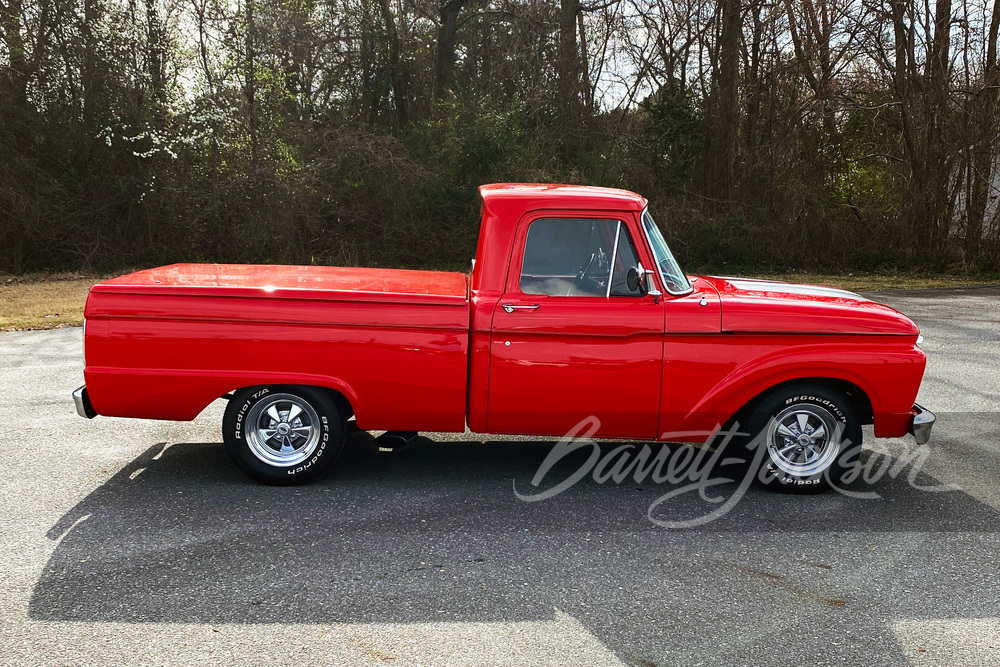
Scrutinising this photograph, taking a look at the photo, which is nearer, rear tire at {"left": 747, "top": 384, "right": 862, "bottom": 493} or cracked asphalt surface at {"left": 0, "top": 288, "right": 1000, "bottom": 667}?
cracked asphalt surface at {"left": 0, "top": 288, "right": 1000, "bottom": 667}

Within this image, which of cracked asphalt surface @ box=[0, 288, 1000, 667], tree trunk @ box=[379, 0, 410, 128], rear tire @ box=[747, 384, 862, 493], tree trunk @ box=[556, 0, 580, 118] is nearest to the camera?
cracked asphalt surface @ box=[0, 288, 1000, 667]

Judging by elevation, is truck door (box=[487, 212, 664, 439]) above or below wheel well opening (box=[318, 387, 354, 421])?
above

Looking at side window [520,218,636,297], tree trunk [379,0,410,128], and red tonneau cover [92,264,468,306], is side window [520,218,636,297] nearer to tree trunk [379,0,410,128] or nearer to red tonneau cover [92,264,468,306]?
red tonneau cover [92,264,468,306]

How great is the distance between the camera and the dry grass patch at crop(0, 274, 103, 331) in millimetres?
12438

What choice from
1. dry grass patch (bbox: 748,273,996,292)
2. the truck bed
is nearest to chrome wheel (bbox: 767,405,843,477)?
the truck bed

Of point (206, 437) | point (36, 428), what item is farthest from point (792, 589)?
point (36, 428)

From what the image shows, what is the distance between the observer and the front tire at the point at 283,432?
521cm

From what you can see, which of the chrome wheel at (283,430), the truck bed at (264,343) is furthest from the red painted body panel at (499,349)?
the chrome wheel at (283,430)

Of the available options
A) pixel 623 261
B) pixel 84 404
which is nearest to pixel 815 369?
pixel 623 261

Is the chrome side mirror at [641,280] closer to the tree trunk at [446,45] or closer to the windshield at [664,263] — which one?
the windshield at [664,263]

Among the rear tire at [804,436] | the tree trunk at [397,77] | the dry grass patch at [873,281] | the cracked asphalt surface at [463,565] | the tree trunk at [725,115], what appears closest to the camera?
the cracked asphalt surface at [463,565]

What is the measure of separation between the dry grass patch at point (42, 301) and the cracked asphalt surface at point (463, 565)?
6879 millimetres

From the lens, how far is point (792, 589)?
414 centimetres

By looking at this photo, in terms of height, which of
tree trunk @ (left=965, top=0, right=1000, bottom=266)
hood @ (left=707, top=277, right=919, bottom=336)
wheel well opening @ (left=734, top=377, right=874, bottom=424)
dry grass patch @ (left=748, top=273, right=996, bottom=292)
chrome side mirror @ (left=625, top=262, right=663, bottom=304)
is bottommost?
wheel well opening @ (left=734, top=377, right=874, bottom=424)
